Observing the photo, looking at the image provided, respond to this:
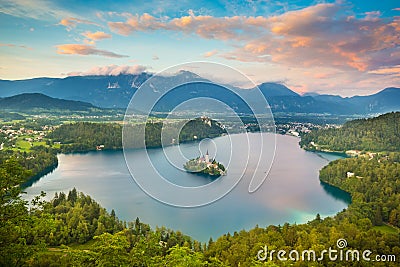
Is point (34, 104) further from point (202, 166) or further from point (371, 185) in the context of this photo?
point (202, 166)

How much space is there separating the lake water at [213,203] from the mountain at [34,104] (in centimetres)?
4994

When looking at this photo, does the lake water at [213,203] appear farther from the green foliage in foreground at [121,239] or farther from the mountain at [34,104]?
the mountain at [34,104]

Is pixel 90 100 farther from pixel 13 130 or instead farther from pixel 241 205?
pixel 241 205

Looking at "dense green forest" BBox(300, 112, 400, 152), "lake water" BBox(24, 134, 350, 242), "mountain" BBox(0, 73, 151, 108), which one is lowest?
"lake water" BBox(24, 134, 350, 242)

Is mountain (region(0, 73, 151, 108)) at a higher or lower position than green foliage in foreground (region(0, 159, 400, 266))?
higher

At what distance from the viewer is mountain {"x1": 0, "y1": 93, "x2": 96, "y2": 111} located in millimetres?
67812

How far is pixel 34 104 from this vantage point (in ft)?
231

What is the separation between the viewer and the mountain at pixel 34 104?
222 feet

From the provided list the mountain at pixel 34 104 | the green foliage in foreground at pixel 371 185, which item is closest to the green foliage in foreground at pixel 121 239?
the green foliage in foreground at pixel 371 185

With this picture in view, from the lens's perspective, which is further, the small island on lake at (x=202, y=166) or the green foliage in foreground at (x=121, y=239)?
the small island on lake at (x=202, y=166)

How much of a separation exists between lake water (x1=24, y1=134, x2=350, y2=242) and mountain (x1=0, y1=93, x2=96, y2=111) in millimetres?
49944

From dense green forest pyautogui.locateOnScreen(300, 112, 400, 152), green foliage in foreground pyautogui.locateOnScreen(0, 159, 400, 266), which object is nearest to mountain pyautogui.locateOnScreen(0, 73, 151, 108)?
dense green forest pyautogui.locateOnScreen(300, 112, 400, 152)

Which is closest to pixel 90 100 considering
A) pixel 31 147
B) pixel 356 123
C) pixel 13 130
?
pixel 13 130

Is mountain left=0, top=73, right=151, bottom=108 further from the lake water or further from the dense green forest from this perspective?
the lake water
